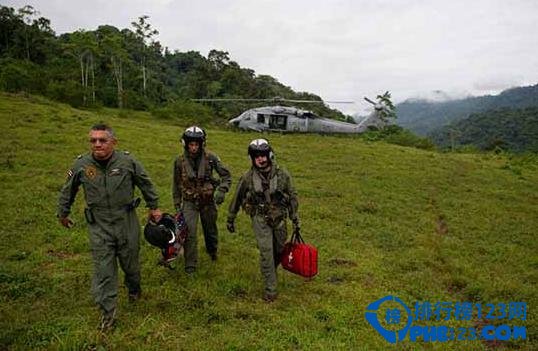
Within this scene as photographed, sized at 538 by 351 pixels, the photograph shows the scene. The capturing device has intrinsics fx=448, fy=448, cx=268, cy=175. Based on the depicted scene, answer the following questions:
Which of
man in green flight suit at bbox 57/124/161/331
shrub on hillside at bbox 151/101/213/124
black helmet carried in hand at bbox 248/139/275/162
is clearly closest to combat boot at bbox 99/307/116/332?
man in green flight suit at bbox 57/124/161/331

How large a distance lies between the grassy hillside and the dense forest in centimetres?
2110

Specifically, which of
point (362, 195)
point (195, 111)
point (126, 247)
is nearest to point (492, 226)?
point (362, 195)

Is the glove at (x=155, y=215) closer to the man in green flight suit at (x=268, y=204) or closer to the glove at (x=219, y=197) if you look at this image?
the glove at (x=219, y=197)

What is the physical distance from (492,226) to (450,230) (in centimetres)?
150

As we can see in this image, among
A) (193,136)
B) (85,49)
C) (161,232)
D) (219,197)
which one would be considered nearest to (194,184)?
(219,197)

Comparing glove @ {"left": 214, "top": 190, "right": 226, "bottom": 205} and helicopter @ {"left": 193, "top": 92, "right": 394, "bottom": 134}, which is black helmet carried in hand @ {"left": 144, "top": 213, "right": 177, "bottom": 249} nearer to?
glove @ {"left": 214, "top": 190, "right": 226, "bottom": 205}

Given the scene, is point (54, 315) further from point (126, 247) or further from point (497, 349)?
point (497, 349)

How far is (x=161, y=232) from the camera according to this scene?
21.7ft

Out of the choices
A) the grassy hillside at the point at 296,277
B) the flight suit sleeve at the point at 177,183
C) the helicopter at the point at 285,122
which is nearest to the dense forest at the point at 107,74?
the helicopter at the point at 285,122

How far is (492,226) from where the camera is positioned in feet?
43.4

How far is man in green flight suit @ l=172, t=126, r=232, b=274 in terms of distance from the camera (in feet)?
24.8

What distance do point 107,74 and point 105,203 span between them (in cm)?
5880

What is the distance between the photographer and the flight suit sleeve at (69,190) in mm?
5711

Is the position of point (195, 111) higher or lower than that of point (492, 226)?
higher
